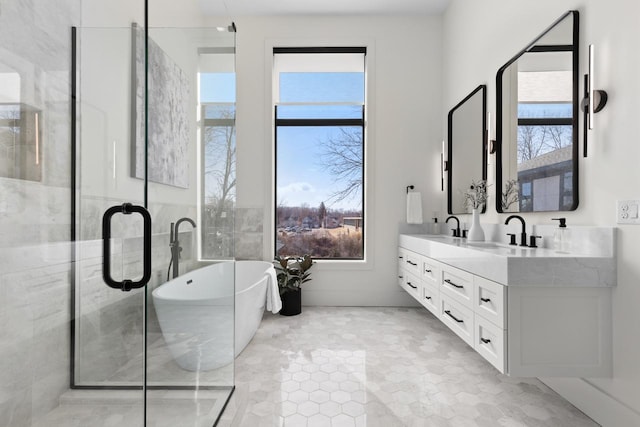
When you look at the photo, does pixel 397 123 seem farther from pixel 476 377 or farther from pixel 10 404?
pixel 10 404

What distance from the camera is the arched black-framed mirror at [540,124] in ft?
6.21

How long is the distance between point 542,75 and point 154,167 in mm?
2306

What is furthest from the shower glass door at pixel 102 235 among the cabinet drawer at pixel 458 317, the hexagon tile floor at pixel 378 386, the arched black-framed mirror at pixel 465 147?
the arched black-framed mirror at pixel 465 147

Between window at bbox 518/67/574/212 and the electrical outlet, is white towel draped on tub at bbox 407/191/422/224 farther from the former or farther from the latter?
the electrical outlet

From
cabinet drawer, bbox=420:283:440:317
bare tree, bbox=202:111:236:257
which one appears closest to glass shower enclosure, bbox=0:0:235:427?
bare tree, bbox=202:111:236:257

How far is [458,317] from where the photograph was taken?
7.08 ft

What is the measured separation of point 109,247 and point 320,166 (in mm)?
3092

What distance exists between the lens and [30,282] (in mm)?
916

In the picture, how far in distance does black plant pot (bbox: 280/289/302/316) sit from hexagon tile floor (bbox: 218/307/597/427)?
479 mm

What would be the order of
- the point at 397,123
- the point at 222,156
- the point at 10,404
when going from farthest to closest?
the point at 397,123, the point at 222,156, the point at 10,404

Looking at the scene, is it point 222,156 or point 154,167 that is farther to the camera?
point 222,156

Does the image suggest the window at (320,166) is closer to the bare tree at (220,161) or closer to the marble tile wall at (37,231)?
the bare tree at (220,161)

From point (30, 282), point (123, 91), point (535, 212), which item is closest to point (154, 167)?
point (123, 91)

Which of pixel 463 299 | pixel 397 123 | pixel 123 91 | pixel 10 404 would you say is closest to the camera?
pixel 10 404
